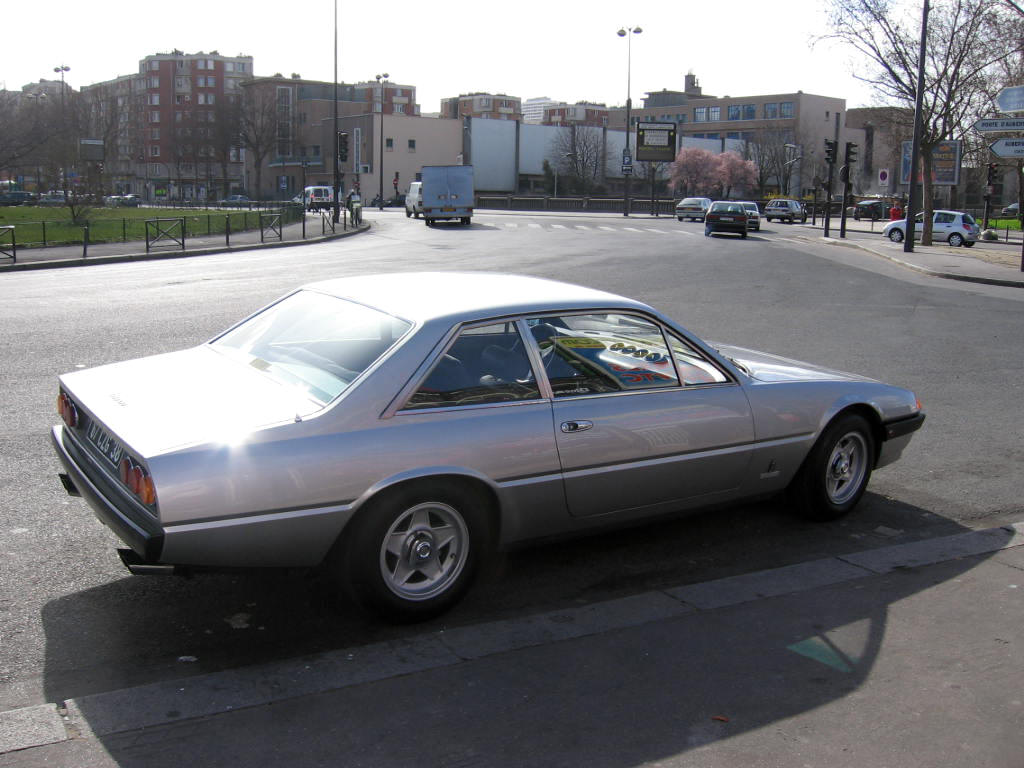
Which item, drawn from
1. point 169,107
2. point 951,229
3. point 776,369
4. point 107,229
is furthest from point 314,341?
point 169,107

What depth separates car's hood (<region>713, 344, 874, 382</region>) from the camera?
17.6ft

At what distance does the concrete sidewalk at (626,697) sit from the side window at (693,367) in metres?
1.06

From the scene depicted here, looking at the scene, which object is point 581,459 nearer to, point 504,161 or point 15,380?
point 15,380

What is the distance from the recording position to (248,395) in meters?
4.17

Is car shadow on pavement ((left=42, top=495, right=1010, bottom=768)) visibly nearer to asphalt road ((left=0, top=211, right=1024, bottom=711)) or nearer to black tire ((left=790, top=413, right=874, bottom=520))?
asphalt road ((left=0, top=211, right=1024, bottom=711))

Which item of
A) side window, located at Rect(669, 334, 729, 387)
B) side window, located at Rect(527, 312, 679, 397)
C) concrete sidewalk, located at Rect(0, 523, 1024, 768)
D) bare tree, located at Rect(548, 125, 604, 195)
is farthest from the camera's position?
bare tree, located at Rect(548, 125, 604, 195)

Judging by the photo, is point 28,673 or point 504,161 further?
point 504,161

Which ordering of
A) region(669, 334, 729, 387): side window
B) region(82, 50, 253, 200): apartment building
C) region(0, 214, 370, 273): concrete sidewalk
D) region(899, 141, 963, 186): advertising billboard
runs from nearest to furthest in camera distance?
region(669, 334, 729, 387): side window < region(0, 214, 370, 273): concrete sidewalk < region(899, 141, 963, 186): advertising billboard < region(82, 50, 253, 200): apartment building

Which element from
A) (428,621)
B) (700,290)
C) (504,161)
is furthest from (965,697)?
(504,161)

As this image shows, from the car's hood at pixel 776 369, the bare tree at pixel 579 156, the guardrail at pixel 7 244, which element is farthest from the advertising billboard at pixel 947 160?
the bare tree at pixel 579 156

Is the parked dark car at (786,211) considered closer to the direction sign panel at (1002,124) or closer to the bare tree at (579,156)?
the bare tree at (579,156)

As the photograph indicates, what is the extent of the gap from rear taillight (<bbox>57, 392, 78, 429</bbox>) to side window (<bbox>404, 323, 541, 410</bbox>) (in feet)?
5.33

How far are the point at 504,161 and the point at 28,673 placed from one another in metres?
101

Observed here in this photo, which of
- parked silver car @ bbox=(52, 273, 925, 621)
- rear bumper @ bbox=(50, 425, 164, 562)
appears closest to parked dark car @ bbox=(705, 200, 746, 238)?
parked silver car @ bbox=(52, 273, 925, 621)
